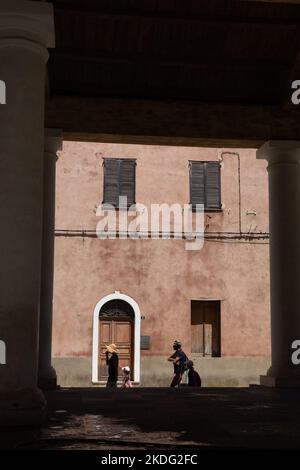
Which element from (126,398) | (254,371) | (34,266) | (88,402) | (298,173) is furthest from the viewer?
(254,371)

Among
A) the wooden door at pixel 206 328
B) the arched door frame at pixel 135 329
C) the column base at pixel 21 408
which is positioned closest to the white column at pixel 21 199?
the column base at pixel 21 408

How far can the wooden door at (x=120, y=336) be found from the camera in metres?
19.2

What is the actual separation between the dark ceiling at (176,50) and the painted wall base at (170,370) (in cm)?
1044

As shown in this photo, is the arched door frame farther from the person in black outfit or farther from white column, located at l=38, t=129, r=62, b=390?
white column, located at l=38, t=129, r=62, b=390

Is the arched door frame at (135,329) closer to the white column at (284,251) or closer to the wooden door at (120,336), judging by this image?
the wooden door at (120,336)

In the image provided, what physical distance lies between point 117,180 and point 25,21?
13708 mm

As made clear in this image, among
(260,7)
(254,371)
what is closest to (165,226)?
(254,371)

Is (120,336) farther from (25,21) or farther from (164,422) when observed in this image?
(25,21)

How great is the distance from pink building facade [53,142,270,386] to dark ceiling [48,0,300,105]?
958 cm

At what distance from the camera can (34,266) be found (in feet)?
19.4

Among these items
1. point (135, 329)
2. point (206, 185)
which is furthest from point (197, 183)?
point (135, 329)

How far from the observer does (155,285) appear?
1947 cm
